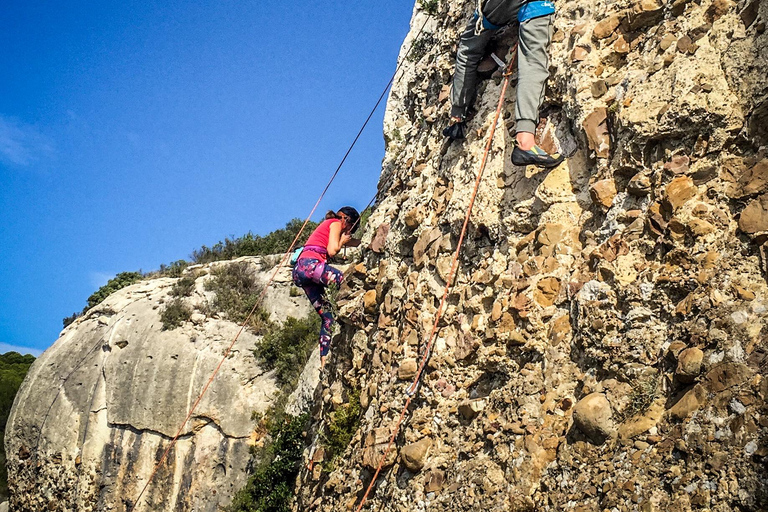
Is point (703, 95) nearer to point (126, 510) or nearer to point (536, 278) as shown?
point (536, 278)

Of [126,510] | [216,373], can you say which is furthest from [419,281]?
[126,510]

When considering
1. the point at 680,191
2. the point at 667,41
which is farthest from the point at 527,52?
the point at 680,191

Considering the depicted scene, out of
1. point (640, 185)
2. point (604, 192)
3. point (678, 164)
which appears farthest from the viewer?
point (604, 192)

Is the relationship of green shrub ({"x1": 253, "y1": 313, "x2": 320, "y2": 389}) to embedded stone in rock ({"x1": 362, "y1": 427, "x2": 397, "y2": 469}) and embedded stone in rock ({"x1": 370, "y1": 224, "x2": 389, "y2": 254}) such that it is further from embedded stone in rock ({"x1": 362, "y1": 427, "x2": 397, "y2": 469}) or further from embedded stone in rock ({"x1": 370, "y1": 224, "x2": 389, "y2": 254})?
embedded stone in rock ({"x1": 362, "y1": 427, "x2": 397, "y2": 469})

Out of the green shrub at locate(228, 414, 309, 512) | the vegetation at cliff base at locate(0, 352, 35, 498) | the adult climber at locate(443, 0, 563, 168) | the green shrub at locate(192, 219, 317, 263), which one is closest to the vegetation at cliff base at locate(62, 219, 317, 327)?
the green shrub at locate(192, 219, 317, 263)

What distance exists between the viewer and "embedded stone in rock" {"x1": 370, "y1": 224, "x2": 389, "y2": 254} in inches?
363

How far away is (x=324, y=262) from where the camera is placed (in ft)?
34.2

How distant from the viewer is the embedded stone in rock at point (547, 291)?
5.86 m

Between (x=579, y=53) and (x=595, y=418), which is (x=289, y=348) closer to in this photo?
(x=579, y=53)

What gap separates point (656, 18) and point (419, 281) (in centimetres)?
382

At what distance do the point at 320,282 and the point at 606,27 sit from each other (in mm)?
5815

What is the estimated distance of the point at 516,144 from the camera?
6.77 m

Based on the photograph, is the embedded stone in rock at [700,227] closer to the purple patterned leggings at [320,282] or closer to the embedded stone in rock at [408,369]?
the embedded stone in rock at [408,369]

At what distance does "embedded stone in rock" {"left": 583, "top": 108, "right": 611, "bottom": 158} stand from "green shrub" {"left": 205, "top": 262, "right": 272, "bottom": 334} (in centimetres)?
1130
